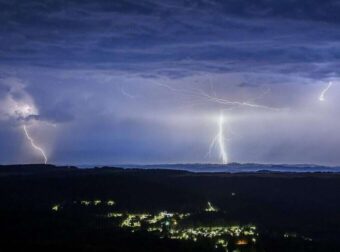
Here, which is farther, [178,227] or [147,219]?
[147,219]

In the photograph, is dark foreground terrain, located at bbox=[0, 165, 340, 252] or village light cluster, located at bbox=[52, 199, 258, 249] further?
village light cluster, located at bbox=[52, 199, 258, 249]

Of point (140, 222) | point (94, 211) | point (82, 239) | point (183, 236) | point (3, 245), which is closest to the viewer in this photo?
point (3, 245)

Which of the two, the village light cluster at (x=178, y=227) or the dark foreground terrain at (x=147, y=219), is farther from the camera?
the village light cluster at (x=178, y=227)

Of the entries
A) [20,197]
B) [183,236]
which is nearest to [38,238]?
[183,236]

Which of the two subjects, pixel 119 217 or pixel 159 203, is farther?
pixel 159 203

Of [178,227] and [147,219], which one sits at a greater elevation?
[147,219]

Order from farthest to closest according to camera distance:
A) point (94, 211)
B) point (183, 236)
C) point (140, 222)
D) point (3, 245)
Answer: point (94, 211), point (140, 222), point (183, 236), point (3, 245)

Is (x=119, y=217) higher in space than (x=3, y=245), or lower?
higher

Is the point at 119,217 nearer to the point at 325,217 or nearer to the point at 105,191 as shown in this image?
the point at 105,191
